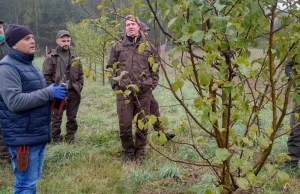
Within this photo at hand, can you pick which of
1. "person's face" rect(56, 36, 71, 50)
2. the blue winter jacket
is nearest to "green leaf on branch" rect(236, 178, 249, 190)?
the blue winter jacket

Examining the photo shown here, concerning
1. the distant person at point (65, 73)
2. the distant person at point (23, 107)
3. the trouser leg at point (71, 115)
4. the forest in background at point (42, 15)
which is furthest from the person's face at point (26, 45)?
the forest in background at point (42, 15)

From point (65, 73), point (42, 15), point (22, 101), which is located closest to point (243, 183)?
point (22, 101)

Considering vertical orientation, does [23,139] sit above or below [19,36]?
below

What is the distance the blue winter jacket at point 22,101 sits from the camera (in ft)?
8.89

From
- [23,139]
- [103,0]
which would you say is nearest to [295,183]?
[23,139]

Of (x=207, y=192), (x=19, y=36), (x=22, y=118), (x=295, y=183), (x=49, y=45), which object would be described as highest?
(x=49, y=45)

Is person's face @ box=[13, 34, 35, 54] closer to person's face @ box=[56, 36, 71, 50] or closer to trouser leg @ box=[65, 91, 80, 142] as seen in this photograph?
person's face @ box=[56, 36, 71, 50]

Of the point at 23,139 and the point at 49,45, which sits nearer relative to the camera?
the point at 23,139

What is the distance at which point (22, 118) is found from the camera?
283 cm

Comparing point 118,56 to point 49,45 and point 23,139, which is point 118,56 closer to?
point 23,139

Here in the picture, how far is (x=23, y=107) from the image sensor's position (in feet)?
9.00

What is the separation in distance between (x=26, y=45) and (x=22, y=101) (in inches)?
18.6

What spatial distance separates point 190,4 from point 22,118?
1.94 metres

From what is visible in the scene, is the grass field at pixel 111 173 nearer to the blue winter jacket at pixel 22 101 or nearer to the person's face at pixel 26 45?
the blue winter jacket at pixel 22 101
